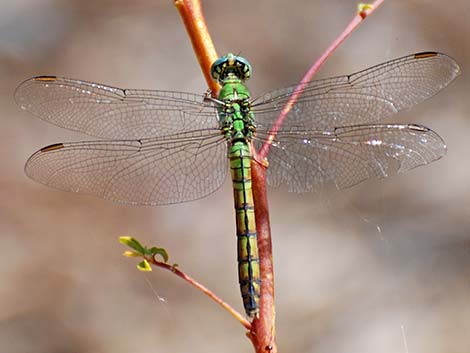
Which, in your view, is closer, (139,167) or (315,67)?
(315,67)

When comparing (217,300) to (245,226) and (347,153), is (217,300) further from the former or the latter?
(347,153)

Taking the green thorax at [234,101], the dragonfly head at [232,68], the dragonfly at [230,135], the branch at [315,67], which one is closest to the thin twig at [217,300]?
the branch at [315,67]

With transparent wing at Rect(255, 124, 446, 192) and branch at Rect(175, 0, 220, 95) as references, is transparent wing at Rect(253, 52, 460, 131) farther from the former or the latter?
branch at Rect(175, 0, 220, 95)

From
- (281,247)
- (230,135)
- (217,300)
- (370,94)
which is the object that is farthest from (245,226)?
(281,247)

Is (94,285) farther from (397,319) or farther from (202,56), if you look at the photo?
(202,56)

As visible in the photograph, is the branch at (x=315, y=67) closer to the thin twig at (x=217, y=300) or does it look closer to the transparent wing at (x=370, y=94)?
the transparent wing at (x=370, y=94)

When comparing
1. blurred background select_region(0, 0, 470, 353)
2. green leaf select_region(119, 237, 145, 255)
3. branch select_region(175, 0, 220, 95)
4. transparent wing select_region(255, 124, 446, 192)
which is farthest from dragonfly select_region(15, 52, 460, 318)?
blurred background select_region(0, 0, 470, 353)

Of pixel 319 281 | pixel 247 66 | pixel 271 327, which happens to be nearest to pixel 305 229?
pixel 319 281
